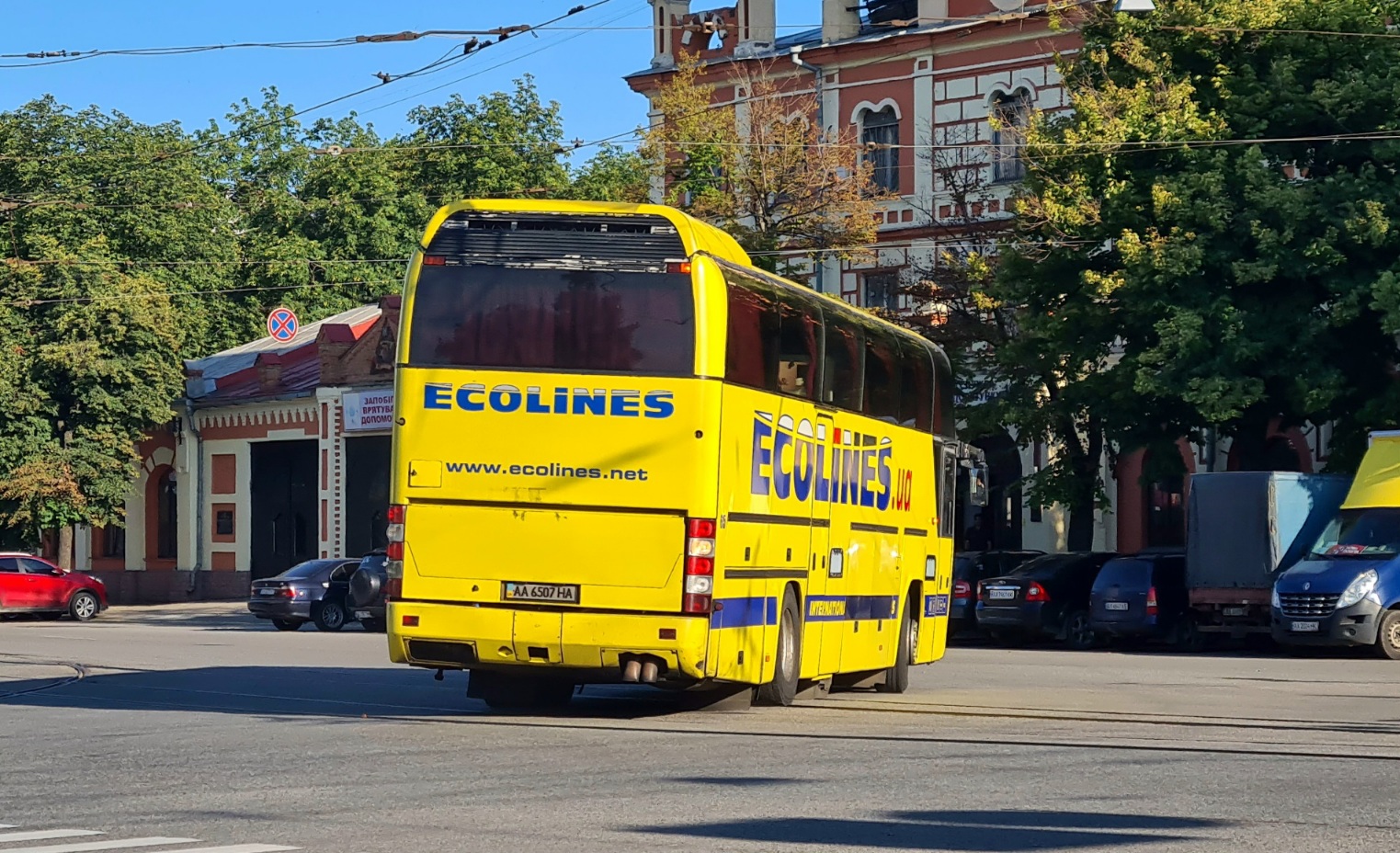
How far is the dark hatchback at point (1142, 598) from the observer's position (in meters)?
31.3

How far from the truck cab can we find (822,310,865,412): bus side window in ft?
37.3

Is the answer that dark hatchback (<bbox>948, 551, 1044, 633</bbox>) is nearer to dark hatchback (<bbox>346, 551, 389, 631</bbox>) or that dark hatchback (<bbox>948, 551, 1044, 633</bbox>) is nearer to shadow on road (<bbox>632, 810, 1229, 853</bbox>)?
dark hatchback (<bbox>346, 551, 389, 631</bbox>)

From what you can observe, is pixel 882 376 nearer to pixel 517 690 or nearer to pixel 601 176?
pixel 517 690

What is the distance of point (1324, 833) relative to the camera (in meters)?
9.55

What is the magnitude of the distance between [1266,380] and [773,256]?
9.97 metres

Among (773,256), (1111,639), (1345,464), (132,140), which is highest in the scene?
(132,140)

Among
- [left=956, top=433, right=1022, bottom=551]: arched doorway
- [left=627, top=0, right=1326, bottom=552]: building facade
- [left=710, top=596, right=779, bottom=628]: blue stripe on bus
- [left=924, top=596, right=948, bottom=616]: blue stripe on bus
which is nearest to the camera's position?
[left=710, top=596, right=779, bottom=628]: blue stripe on bus

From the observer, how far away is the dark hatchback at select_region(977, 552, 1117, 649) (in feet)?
107

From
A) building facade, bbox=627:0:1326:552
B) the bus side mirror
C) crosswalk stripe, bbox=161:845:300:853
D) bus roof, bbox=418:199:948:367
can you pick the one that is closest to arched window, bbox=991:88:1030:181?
building facade, bbox=627:0:1326:552

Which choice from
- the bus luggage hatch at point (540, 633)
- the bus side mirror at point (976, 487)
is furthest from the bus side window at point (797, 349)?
the bus side mirror at point (976, 487)

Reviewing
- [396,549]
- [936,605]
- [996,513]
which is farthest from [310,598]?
[396,549]

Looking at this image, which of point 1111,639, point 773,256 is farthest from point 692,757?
point 773,256

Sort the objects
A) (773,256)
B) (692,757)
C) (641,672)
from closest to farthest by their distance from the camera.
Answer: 1. (692,757)
2. (641,672)
3. (773,256)

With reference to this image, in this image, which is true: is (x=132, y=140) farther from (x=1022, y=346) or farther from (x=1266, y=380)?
(x=1266, y=380)
